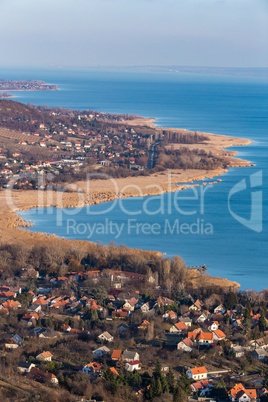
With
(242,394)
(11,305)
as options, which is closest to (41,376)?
(242,394)

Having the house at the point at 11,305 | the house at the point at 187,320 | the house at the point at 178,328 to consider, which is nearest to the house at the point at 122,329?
the house at the point at 178,328

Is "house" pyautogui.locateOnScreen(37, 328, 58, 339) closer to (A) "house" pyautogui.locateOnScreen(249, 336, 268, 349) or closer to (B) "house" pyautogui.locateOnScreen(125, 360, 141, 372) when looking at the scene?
(B) "house" pyautogui.locateOnScreen(125, 360, 141, 372)

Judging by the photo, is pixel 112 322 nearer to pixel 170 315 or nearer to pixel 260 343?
pixel 170 315

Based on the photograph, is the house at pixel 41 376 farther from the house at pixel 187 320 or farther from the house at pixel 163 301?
the house at pixel 163 301

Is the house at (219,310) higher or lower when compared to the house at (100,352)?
higher

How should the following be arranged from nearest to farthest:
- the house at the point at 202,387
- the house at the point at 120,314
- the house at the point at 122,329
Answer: the house at the point at 202,387 < the house at the point at 122,329 < the house at the point at 120,314
